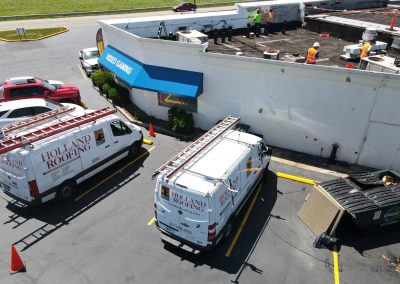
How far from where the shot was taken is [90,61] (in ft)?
83.4

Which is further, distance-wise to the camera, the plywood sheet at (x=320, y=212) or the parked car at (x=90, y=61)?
the parked car at (x=90, y=61)

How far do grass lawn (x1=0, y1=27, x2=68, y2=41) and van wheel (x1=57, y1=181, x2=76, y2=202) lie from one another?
29403 mm

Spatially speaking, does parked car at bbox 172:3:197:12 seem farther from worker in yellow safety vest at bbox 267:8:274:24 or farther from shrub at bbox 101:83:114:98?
shrub at bbox 101:83:114:98

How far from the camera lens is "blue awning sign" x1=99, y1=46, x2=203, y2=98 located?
16.0 metres

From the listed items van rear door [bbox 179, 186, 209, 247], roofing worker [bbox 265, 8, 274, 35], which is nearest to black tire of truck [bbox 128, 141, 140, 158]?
van rear door [bbox 179, 186, 209, 247]

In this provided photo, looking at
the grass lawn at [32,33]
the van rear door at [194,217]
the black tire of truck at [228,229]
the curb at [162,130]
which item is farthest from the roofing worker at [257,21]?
the grass lawn at [32,33]

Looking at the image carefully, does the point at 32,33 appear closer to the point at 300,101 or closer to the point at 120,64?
the point at 120,64

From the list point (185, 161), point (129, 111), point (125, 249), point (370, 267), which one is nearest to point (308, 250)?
point (370, 267)

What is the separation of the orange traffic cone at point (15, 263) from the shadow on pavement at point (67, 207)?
823mm

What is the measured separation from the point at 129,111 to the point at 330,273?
14003 mm

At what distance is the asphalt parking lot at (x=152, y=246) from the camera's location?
9477mm

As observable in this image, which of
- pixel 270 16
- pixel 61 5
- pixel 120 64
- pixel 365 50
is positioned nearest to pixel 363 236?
pixel 365 50

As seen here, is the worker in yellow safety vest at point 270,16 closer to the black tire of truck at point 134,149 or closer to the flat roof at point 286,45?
the flat roof at point 286,45

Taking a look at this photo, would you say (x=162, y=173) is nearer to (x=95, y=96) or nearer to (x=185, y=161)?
(x=185, y=161)
